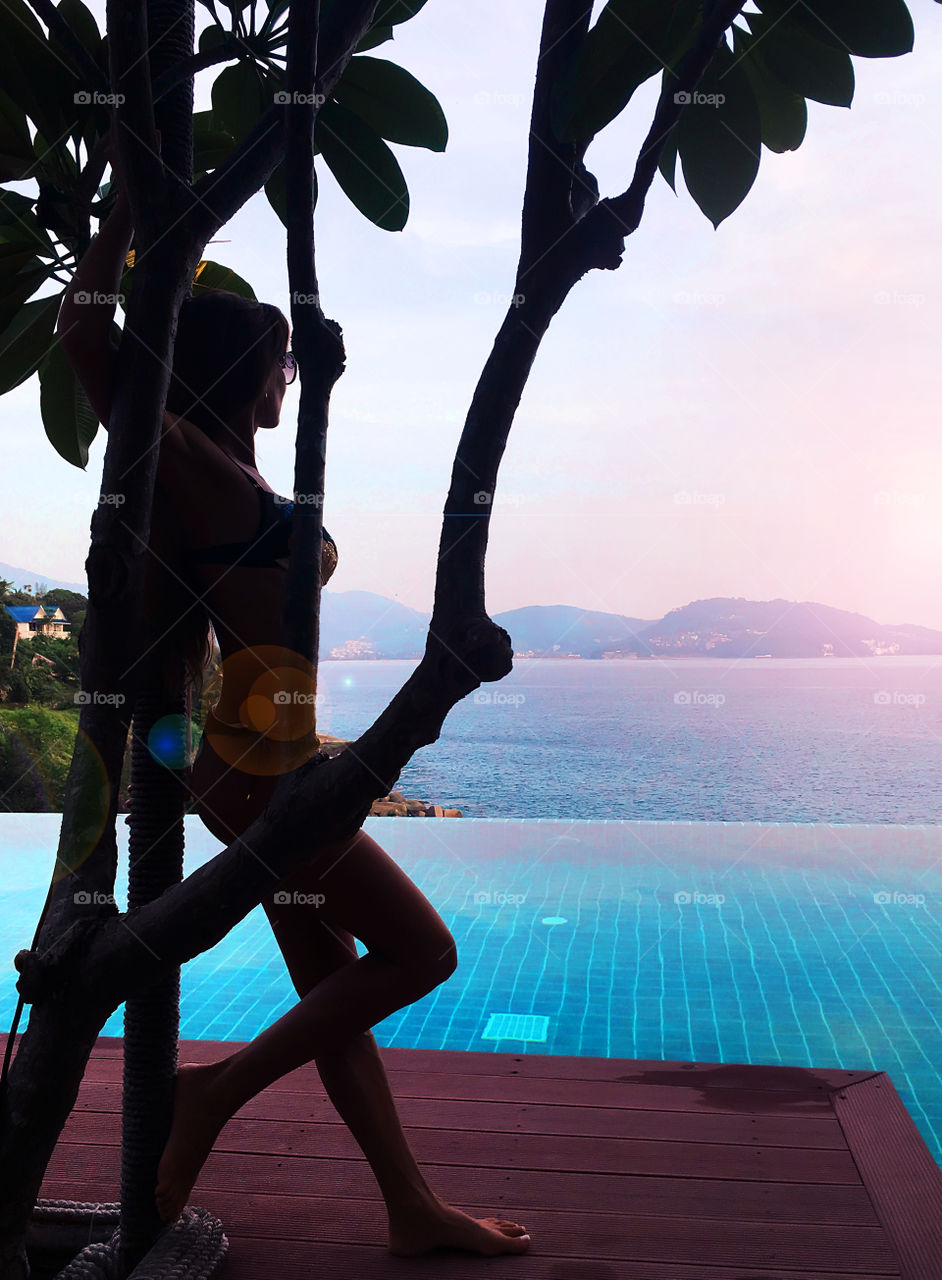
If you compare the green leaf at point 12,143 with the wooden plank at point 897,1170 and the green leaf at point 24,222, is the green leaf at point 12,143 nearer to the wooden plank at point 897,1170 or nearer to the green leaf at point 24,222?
the green leaf at point 24,222

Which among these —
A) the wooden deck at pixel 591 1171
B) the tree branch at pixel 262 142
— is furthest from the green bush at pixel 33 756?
the tree branch at pixel 262 142

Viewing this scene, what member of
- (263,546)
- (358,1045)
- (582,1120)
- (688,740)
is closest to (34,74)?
(263,546)

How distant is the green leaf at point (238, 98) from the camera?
2.02 meters

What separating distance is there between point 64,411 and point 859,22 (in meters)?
1.77

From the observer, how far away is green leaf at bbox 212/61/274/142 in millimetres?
2016

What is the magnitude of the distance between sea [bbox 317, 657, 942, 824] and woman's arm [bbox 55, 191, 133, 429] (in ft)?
55.3

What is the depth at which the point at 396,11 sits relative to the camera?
1856 millimetres

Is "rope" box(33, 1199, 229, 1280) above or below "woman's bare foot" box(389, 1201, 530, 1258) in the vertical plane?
below

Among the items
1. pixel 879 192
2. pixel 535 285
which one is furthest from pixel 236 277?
pixel 879 192

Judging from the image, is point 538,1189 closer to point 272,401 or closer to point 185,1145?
point 185,1145

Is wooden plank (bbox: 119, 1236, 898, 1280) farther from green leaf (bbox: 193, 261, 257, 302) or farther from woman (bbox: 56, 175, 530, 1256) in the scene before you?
green leaf (bbox: 193, 261, 257, 302)

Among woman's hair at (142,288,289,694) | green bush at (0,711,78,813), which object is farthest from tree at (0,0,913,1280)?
green bush at (0,711,78,813)

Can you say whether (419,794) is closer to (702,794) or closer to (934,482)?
(702,794)

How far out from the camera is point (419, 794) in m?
21.2
